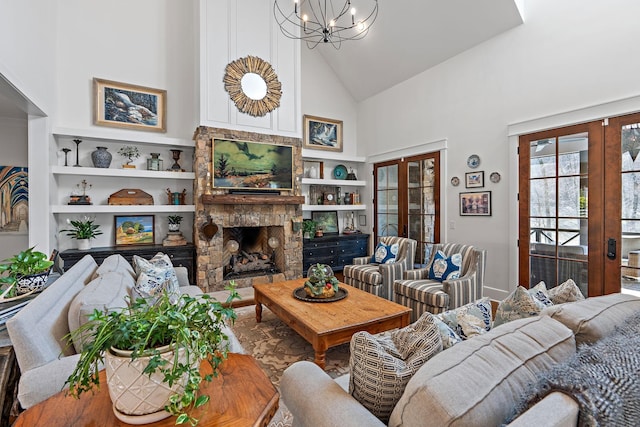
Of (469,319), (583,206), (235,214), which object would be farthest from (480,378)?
(235,214)

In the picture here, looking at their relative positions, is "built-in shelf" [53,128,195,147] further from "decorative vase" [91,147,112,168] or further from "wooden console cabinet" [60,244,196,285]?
"wooden console cabinet" [60,244,196,285]

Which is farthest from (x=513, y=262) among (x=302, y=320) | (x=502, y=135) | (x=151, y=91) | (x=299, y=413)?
(x=151, y=91)

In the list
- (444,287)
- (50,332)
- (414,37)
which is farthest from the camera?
(414,37)

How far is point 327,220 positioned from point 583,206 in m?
4.25

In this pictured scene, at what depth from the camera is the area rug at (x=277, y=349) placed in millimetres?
2574

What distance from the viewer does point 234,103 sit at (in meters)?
5.05

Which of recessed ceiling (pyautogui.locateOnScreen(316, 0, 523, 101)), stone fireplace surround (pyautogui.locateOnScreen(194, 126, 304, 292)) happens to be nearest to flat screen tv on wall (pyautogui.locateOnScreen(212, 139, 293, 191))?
stone fireplace surround (pyautogui.locateOnScreen(194, 126, 304, 292))

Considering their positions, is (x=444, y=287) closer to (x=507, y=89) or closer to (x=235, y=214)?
(x=507, y=89)

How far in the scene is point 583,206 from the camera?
3.54m

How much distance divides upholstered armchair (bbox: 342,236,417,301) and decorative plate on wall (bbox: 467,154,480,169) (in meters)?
1.54

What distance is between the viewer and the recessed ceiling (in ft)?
13.9

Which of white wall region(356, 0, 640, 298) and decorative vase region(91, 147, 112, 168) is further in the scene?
decorative vase region(91, 147, 112, 168)

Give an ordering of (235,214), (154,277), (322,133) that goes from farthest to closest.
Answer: (322,133) → (235,214) → (154,277)

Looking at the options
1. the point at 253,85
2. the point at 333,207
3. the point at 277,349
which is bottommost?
the point at 277,349
